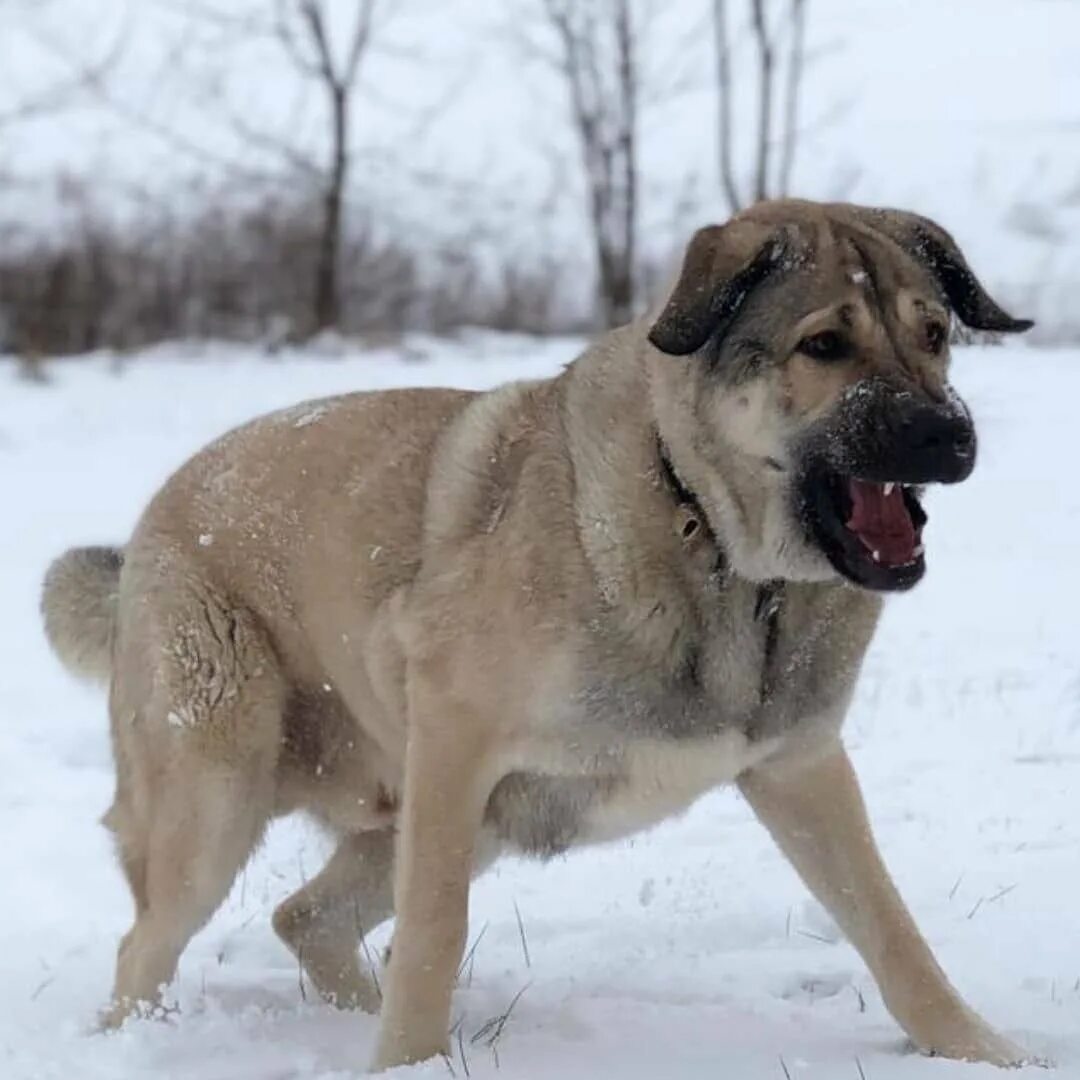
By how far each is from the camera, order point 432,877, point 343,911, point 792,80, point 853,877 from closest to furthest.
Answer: point 432,877
point 853,877
point 343,911
point 792,80

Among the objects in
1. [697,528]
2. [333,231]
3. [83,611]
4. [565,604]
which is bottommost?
[333,231]

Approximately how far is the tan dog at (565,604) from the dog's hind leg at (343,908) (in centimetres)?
2

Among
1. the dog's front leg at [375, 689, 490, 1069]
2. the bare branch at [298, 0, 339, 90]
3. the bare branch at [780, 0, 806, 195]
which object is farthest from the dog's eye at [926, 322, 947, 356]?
the bare branch at [298, 0, 339, 90]

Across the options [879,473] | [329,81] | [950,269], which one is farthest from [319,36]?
[879,473]

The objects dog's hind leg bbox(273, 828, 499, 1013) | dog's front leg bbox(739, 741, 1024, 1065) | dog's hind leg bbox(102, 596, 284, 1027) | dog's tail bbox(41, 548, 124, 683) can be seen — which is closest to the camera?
dog's front leg bbox(739, 741, 1024, 1065)

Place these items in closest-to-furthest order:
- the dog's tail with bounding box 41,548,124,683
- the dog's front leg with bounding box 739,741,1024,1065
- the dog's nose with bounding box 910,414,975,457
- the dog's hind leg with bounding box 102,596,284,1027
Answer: the dog's nose with bounding box 910,414,975,457 → the dog's front leg with bounding box 739,741,1024,1065 → the dog's hind leg with bounding box 102,596,284,1027 → the dog's tail with bounding box 41,548,124,683

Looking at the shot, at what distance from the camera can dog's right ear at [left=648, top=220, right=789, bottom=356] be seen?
3.04 meters

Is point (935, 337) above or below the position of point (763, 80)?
above

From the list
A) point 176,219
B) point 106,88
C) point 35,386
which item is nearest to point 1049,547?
point 35,386

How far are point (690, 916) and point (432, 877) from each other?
51.7 inches

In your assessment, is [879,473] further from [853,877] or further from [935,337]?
[853,877]

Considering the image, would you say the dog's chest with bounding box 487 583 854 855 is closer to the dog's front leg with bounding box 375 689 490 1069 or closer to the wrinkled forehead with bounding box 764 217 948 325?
the dog's front leg with bounding box 375 689 490 1069

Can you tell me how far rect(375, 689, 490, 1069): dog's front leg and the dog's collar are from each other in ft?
1.82

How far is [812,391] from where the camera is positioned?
119 inches
